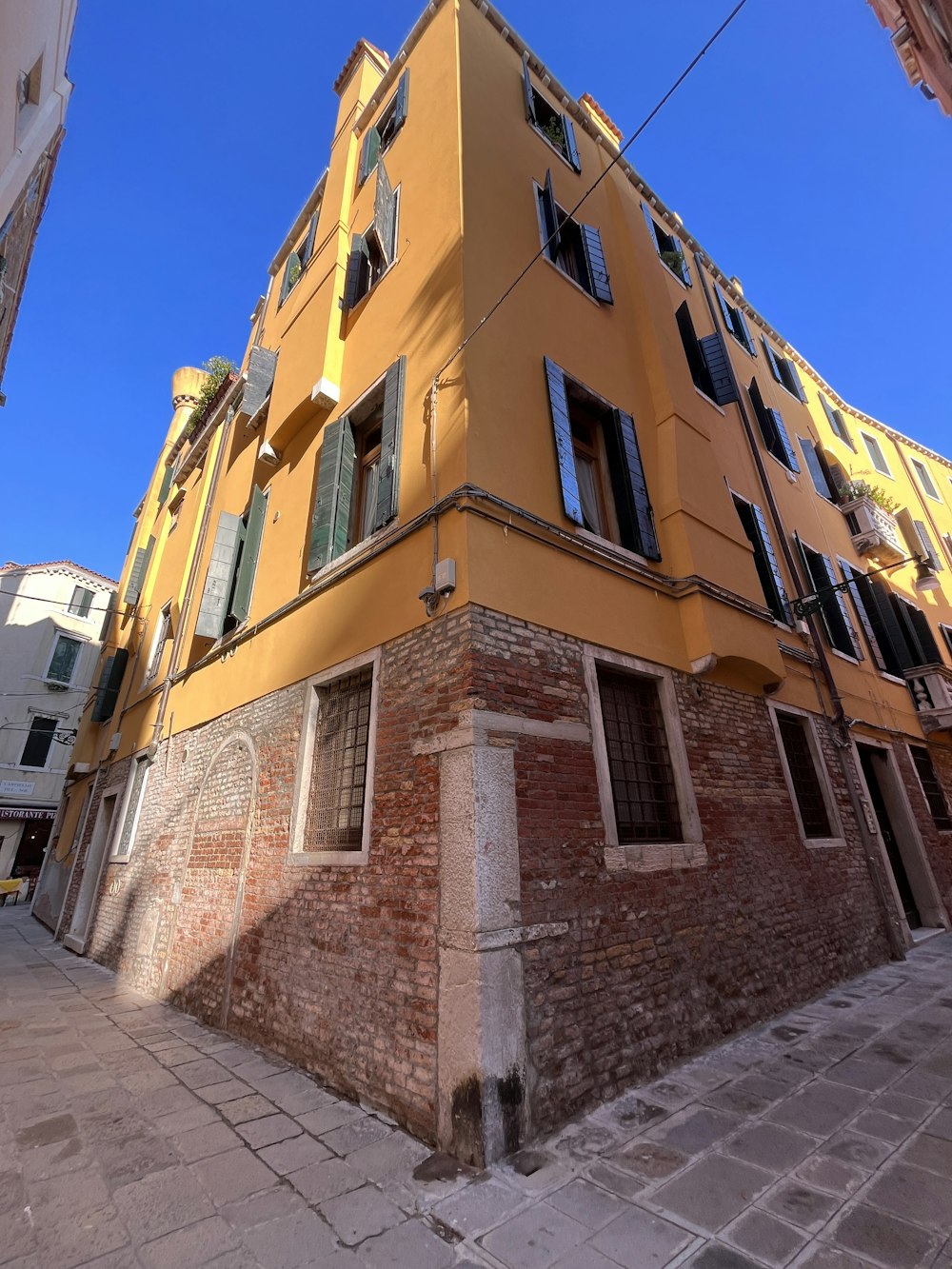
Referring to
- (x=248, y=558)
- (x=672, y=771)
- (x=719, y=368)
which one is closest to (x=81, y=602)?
(x=248, y=558)

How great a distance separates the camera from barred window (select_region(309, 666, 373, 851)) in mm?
4570

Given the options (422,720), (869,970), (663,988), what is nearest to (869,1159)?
(663,988)

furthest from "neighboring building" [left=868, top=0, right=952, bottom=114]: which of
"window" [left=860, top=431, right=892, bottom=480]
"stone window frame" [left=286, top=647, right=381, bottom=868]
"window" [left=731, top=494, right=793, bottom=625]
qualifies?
"window" [left=860, top=431, right=892, bottom=480]

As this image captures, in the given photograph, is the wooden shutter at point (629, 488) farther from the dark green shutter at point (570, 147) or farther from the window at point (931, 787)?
the window at point (931, 787)

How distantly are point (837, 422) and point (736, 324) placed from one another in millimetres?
4825

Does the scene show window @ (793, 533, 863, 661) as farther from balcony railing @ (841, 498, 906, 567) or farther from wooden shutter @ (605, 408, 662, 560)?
wooden shutter @ (605, 408, 662, 560)

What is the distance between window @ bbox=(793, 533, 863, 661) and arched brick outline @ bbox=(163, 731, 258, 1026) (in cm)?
855

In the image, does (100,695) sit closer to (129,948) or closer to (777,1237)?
(129,948)

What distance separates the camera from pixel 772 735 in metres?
6.26

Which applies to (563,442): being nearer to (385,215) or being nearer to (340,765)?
(340,765)

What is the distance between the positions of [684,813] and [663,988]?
1372 mm

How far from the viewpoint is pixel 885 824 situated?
8719 mm

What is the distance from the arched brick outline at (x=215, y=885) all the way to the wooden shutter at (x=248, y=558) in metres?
1.75

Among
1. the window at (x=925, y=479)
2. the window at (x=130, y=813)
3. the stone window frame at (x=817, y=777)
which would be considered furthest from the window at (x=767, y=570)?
the window at (x=925, y=479)
